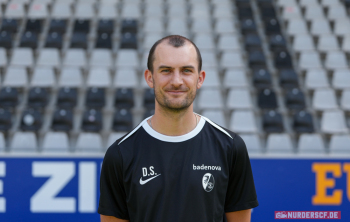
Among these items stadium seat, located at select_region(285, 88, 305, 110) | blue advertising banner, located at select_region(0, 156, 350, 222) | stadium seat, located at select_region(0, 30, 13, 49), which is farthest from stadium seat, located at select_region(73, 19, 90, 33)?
blue advertising banner, located at select_region(0, 156, 350, 222)

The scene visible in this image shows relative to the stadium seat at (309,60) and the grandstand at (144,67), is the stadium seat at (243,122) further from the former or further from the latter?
the stadium seat at (309,60)

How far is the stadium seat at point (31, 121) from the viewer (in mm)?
6113

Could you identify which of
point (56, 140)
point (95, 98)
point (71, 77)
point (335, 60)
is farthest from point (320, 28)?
point (56, 140)

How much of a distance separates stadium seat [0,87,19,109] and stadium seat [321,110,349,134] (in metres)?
4.81

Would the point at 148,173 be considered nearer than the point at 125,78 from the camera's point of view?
Yes

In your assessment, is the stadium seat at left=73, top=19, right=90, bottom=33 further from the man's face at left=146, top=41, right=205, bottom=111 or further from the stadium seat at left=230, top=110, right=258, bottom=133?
the man's face at left=146, top=41, right=205, bottom=111

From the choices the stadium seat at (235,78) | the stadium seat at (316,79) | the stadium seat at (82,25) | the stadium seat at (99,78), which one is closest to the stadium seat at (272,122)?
the stadium seat at (235,78)

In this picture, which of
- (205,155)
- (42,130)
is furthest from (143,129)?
(42,130)

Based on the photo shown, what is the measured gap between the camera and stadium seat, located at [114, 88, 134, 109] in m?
6.59

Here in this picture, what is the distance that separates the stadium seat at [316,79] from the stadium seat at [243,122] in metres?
1.48

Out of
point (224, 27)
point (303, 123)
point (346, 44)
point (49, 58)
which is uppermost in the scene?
point (224, 27)

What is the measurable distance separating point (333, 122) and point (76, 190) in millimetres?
4299

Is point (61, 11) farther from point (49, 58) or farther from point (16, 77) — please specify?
point (16, 77)

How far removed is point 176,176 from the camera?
4.58 ft
